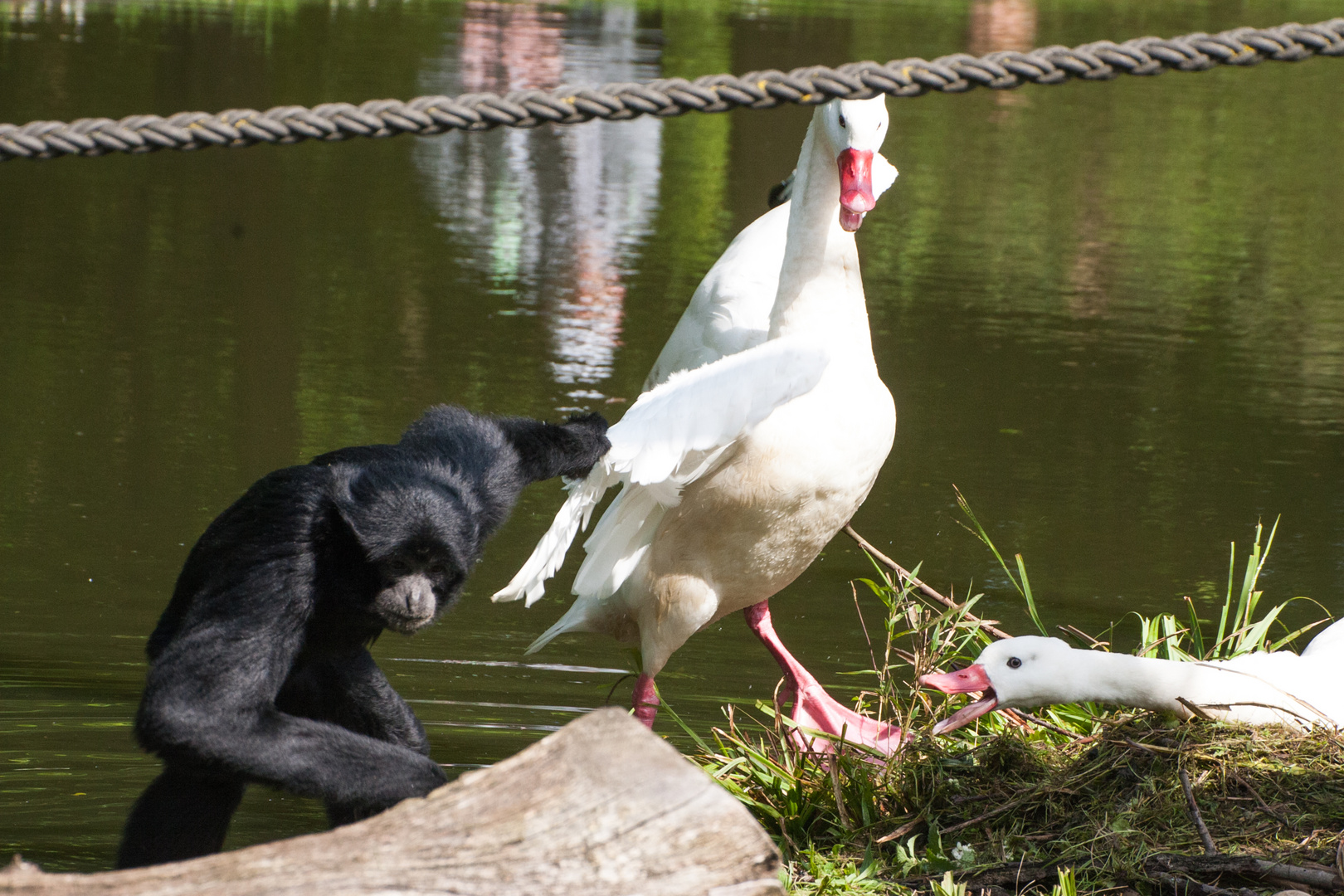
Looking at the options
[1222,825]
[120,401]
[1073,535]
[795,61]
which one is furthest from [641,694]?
[795,61]

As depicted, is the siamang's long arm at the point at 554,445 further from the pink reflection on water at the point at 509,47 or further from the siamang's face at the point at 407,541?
the pink reflection on water at the point at 509,47

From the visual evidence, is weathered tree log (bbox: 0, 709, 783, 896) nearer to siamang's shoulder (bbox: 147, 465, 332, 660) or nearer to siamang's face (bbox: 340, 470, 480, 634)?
siamang's face (bbox: 340, 470, 480, 634)

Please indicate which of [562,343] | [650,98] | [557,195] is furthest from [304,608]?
[557,195]

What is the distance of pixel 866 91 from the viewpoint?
2773 mm

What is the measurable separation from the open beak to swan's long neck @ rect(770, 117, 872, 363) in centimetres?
89

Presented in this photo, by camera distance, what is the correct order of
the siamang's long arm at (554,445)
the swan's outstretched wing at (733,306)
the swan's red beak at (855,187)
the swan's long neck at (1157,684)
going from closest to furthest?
the siamang's long arm at (554,445)
the swan's long neck at (1157,684)
the swan's red beak at (855,187)
the swan's outstretched wing at (733,306)

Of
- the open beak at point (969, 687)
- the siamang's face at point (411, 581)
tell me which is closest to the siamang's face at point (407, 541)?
the siamang's face at point (411, 581)

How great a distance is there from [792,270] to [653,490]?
69cm

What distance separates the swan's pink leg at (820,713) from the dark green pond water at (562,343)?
31 centimetres

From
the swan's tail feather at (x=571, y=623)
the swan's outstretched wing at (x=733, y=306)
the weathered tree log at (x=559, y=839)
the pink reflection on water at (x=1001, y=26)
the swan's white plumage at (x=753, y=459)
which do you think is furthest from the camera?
the pink reflection on water at (x=1001, y=26)

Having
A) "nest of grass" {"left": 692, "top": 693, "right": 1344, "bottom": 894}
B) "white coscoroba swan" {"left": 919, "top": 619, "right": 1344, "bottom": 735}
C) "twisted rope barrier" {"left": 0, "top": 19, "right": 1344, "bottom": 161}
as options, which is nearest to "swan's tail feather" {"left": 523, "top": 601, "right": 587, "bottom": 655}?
"nest of grass" {"left": 692, "top": 693, "right": 1344, "bottom": 894}

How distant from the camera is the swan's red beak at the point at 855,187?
3961 mm

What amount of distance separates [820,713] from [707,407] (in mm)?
987

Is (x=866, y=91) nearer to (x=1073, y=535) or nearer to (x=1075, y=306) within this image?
(x=1073, y=535)
